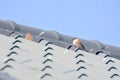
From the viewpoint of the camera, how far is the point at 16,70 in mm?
3105

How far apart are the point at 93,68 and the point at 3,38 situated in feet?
4.45

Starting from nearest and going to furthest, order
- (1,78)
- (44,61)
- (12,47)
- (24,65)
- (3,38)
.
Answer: (1,78)
(24,65)
(44,61)
(12,47)
(3,38)

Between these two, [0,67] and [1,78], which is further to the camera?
[0,67]

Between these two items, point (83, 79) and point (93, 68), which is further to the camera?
point (93, 68)

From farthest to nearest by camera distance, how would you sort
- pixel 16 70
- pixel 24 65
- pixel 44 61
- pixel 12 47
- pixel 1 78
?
1. pixel 12 47
2. pixel 44 61
3. pixel 24 65
4. pixel 16 70
5. pixel 1 78

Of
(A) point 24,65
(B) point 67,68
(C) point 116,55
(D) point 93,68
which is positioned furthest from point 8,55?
(C) point 116,55

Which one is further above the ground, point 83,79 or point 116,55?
point 116,55

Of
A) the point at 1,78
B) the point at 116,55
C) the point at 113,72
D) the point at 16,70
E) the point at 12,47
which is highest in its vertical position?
the point at 116,55

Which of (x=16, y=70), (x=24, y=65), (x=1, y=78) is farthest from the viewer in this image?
(x=24, y=65)

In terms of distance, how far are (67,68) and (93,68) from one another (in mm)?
260

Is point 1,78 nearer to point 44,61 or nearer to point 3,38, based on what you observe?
point 44,61

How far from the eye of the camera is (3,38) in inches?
173

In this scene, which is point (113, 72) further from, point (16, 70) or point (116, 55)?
point (116, 55)

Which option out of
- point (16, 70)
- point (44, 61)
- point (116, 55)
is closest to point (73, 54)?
point (44, 61)
